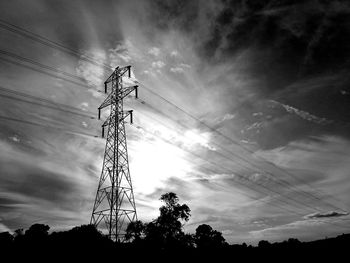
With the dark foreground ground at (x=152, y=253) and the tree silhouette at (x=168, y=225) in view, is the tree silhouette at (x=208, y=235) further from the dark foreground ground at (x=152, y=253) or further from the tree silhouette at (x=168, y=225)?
the dark foreground ground at (x=152, y=253)

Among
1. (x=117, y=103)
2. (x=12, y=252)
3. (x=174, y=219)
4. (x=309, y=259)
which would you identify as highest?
(x=117, y=103)

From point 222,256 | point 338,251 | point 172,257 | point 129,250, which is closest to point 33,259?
point 129,250

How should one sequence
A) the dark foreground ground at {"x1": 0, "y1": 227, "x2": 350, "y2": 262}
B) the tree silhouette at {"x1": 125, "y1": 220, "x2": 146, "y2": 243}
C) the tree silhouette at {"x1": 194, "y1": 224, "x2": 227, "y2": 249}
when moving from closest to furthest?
the dark foreground ground at {"x1": 0, "y1": 227, "x2": 350, "y2": 262}
the tree silhouette at {"x1": 125, "y1": 220, "x2": 146, "y2": 243}
the tree silhouette at {"x1": 194, "y1": 224, "x2": 227, "y2": 249}

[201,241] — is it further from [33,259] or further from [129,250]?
[33,259]

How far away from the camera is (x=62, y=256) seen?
26391 mm

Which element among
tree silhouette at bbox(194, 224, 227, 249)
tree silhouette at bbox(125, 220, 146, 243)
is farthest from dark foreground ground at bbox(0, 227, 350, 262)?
tree silhouette at bbox(194, 224, 227, 249)

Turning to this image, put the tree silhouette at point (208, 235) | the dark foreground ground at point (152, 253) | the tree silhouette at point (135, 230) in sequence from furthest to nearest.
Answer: the tree silhouette at point (208, 235), the tree silhouette at point (135, 230), the dark foreground ground at point (152, 253)

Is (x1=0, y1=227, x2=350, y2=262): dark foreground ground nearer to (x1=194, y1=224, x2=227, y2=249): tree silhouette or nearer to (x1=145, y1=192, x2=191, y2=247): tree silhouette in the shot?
(x1=145, y1=192, x2=191, y2=247): tree silhouette

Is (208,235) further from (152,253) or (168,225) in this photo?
(152,253)

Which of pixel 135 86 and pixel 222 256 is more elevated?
pixel 135 86

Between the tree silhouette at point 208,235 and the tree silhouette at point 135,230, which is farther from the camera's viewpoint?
the tree silhouette at point 208,235

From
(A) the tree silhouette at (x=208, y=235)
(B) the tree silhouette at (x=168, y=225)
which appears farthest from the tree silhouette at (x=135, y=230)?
(A) the tree silhouette at (x=208, y=235)

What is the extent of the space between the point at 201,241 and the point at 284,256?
4891 centimetres

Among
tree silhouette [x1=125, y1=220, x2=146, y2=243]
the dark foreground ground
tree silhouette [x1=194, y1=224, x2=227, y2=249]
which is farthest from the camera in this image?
tree silhouette [x1=194, y1=224, x2=227, y2=249]
